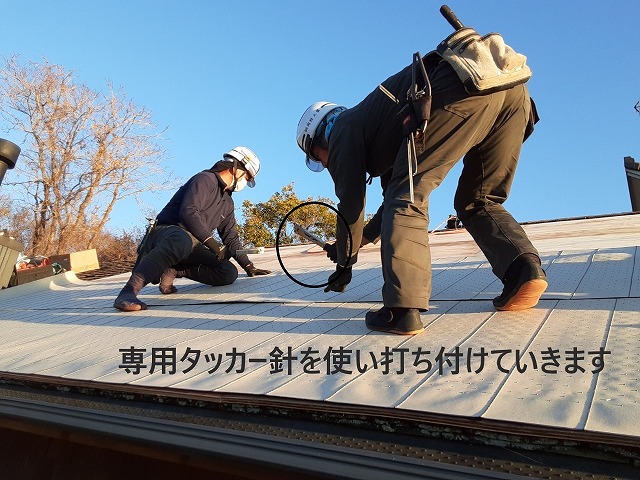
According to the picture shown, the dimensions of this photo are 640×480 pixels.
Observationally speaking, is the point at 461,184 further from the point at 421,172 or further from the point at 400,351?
the point at 400,351

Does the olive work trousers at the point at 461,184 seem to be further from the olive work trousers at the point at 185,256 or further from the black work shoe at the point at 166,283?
the black work shoe at the point at 166,283

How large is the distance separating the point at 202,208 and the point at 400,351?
8.27ft

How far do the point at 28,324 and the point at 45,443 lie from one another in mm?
1649

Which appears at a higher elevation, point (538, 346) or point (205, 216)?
point (205, 216)

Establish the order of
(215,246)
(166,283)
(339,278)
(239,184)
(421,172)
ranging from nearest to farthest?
1. (421,172)
2. (339,278)
3. (215,246)
4. (166,283)
5. (239,184)

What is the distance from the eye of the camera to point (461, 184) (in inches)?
97.2

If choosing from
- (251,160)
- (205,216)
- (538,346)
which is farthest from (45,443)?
(251,160)

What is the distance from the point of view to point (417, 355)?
5.70 ft

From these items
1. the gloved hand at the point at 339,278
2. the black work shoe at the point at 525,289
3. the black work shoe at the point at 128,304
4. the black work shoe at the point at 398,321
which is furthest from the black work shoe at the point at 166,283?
the black work shoe at the point at 525,289

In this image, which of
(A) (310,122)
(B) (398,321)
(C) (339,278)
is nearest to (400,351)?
(B) (398,321)

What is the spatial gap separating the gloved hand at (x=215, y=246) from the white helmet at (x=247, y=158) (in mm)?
666

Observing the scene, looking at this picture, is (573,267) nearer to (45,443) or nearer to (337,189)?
→ (337,189)

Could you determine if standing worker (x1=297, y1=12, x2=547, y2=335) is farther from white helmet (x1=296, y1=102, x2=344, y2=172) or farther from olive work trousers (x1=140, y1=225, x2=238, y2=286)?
olive work trousers (x1=140, y1=225, x2=238, y2=286)

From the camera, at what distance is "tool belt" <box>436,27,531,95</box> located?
198cm
